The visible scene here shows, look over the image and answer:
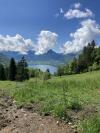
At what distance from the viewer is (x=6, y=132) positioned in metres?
10.6

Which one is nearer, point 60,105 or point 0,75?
point 60,105

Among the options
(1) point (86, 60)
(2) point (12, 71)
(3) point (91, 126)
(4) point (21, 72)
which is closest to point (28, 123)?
(3) point (91, 126)

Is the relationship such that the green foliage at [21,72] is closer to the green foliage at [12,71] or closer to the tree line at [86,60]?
the green foliage at [12,71]

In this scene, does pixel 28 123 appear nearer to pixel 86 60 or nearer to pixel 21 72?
pixel 21 72

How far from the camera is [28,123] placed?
11.0m

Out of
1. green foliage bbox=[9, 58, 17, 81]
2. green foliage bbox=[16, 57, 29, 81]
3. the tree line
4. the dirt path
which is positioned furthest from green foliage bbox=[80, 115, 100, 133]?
the tree line

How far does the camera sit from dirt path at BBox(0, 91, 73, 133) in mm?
10328

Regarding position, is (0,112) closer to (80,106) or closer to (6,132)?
(6,132)

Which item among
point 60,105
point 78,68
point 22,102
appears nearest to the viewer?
point 60,105

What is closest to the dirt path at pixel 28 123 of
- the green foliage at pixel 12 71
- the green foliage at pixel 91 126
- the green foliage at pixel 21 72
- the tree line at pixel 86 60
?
the green foliage at pixel 91 126

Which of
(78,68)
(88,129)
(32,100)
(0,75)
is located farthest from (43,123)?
(78,68)

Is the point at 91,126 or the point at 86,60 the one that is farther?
the point at 86,60

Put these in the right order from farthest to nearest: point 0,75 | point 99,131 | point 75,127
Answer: point 0,75 → point 75,127 → point 99,131

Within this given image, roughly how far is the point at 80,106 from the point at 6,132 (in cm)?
362
